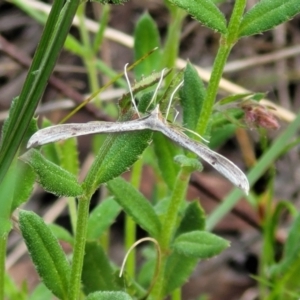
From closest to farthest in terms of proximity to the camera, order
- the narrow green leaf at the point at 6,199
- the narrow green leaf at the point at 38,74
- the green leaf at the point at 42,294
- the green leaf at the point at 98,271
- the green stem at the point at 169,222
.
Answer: the narrow green leaf at the point at 38,74
the narrow green leaf at the point at 6,199
the green stem at the point at 169,222
the green leaf at the point at 98,271
the green leaf at the point at 42,294

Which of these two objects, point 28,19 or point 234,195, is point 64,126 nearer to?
point 234,195

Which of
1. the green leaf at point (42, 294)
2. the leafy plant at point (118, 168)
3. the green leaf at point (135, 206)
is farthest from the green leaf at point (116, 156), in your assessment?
the green leaf at point (42, 294)

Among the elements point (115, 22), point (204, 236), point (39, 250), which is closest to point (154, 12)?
point (115, 22)

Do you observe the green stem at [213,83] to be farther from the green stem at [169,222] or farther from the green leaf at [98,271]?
the green leaf at [98,271]

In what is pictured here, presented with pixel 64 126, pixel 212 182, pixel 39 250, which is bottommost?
pixel 212 182

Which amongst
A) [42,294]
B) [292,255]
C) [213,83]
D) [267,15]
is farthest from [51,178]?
[292,255]

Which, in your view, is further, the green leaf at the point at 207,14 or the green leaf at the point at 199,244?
the green leaf at the point at 199,244

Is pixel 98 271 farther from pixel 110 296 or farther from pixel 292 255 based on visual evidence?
pixel 292 255
